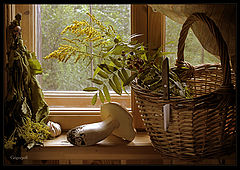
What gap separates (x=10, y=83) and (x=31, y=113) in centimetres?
13

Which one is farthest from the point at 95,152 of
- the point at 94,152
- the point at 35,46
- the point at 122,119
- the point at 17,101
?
the point at 35,46

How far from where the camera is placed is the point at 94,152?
3.08 feet

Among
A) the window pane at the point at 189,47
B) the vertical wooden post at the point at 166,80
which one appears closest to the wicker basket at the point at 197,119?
the vertical wooden post at the point at 166,80

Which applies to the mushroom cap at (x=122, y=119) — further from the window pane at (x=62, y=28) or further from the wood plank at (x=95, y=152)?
the window pane at (x=62, y=28)

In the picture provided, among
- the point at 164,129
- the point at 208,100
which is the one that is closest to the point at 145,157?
the point at 164,129

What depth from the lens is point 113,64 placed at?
87cm

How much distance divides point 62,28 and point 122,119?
0.48 meters

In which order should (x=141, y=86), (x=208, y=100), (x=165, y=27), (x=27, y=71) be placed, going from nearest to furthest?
1. (x=208, y=100)
2. (x=141, y=86)
3. (x=27, y=71)
4. (x=165, y=27)

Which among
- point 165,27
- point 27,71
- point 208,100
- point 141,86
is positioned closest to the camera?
point 208,100

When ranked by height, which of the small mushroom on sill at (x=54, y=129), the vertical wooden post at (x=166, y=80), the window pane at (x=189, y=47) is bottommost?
the small mushroom on sill at (x=54, y=129)

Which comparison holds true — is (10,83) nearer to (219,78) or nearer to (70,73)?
(70,73)

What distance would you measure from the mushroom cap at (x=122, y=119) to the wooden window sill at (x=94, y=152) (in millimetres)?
36

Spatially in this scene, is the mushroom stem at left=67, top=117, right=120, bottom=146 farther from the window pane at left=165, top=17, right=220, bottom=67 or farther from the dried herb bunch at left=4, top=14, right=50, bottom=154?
the window pane at left=165, top=17, right=220, bottom=67

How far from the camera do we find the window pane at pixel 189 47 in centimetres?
111
